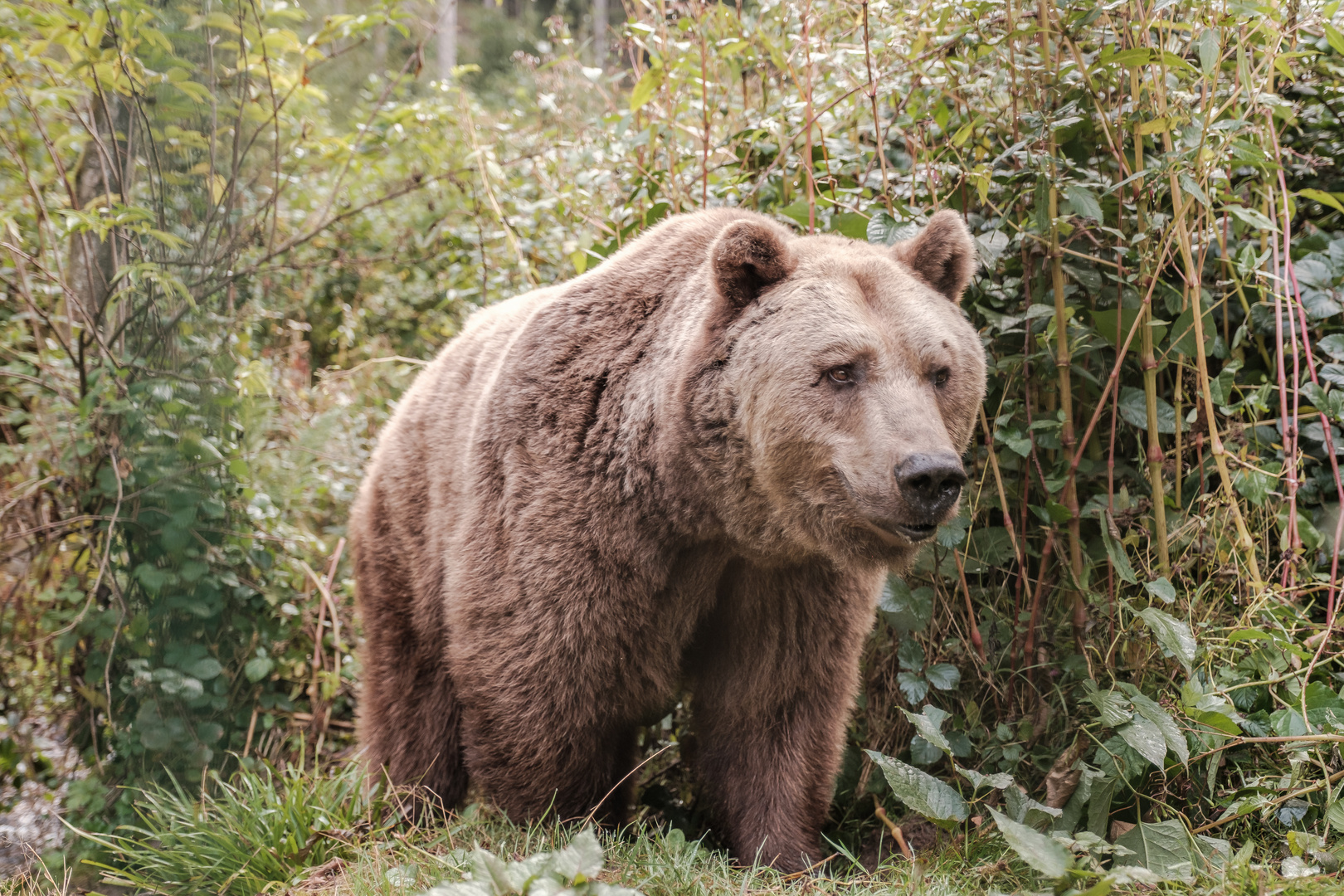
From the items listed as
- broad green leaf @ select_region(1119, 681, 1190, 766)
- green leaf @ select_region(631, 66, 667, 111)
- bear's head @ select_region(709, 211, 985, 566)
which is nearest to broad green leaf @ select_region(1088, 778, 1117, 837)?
broad green leaf @ select_region(1119, 681, 1190, 766)

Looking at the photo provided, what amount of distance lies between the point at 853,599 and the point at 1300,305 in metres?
2.01

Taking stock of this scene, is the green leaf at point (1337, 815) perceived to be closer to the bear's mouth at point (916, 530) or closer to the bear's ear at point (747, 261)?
the bear's mouth at point (916, 530)

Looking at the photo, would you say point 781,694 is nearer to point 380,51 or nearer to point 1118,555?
point 1118,555

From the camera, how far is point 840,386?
9.99ft

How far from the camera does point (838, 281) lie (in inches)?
126

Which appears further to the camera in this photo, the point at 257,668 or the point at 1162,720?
the point at 257,668

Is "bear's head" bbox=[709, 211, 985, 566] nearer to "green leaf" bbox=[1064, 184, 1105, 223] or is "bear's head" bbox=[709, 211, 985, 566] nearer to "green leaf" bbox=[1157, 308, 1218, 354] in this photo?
"green leaf" bbox=[1064, 184, 1105, 223]

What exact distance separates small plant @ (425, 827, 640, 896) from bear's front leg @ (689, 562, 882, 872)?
1122 millimetres

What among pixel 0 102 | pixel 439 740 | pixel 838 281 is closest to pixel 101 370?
pixel 0 102

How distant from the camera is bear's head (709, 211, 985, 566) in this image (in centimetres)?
291

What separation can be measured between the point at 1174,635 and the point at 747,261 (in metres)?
1.89

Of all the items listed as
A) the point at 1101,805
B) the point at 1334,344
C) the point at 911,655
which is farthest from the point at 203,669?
the point at 1334,344

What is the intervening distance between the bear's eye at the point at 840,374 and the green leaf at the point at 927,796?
3.98 ft

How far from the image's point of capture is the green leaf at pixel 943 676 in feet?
12.9
